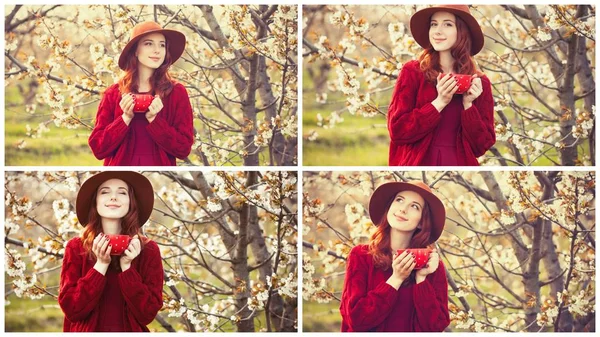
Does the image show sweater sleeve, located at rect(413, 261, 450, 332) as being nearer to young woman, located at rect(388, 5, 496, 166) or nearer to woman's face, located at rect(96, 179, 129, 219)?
young woman, located at rect(388, 5, 496, 166)

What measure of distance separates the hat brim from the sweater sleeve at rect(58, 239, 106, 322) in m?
0.63

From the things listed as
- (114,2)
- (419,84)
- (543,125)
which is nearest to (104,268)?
(114,2)

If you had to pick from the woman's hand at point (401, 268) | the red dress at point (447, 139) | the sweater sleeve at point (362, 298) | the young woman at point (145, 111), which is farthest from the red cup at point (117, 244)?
the red dress at point (447, 139)

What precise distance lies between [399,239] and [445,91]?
52 centimetres

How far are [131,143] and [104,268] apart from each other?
1.39ft

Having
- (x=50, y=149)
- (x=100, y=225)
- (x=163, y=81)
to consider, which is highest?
(x=163, y=81)

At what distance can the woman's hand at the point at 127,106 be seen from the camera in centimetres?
469

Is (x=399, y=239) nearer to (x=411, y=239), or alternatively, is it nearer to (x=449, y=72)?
(x=411, y=239)

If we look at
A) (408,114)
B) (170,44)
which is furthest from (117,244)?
(408,114)

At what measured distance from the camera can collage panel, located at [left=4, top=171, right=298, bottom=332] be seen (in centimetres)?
473

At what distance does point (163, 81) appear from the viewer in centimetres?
473

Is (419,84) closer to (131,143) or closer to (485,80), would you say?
(485,80)

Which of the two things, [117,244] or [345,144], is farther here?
[345,144]

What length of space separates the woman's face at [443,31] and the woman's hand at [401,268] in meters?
0.69
